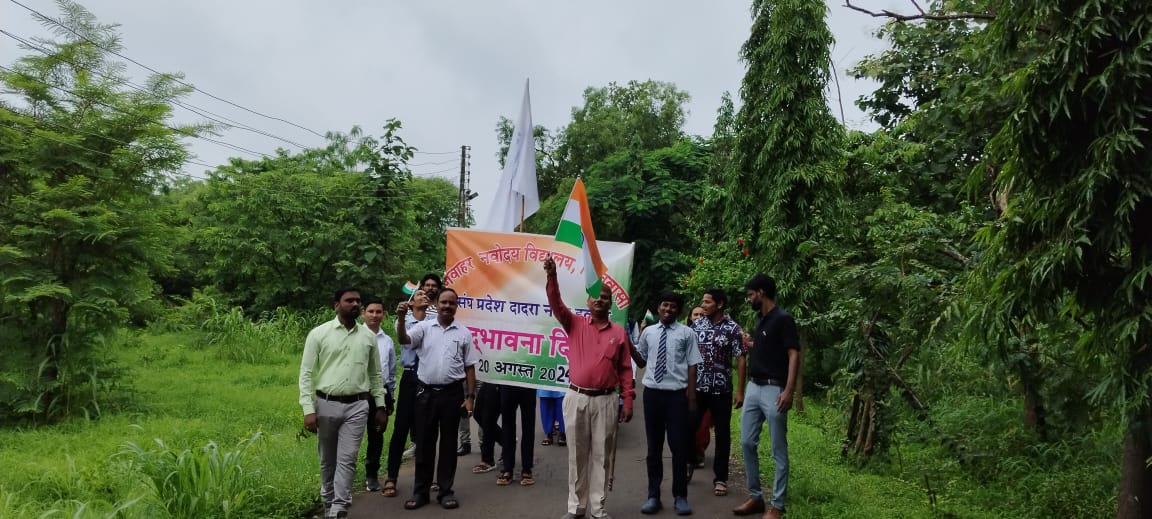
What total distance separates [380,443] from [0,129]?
7.03 meters

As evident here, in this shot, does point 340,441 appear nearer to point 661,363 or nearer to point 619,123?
point 661,363

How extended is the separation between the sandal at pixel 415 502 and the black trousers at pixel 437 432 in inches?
1.5

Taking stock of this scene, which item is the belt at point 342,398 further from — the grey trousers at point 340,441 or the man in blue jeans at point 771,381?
the man in blue jeans at point 771,381

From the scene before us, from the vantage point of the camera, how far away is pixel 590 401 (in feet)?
19.4

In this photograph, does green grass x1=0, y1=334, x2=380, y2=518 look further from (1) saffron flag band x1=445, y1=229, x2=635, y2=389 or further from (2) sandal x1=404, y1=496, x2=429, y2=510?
(1) saffron flag band x1=445, y1=229, x2=635, y2=389

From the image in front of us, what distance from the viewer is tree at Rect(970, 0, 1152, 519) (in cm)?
387

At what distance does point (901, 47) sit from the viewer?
1418 cm

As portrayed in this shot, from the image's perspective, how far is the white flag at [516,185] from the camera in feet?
26.7

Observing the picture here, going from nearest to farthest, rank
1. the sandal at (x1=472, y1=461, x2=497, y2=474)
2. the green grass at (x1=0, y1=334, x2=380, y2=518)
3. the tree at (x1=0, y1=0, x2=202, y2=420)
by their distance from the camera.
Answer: the green grass at (x1=0, y1=334, x2=380, y2=518), the sandal at (x1=472, y1=461, x2=497, y2=474), the tree at (x1=0, y1=0, x2=202, y2=420)

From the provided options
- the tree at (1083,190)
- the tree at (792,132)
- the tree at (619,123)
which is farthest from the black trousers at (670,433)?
the tree at (619,123)

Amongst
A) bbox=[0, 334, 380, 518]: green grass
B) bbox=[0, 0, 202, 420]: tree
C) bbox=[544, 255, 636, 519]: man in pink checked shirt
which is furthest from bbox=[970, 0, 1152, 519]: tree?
bbox=[0, 0, 202, 420]: tree

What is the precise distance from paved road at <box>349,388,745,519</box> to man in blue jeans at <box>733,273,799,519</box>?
0.54 m

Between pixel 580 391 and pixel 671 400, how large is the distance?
0.85 meters

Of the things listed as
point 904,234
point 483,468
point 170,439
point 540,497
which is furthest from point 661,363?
point 170,439
